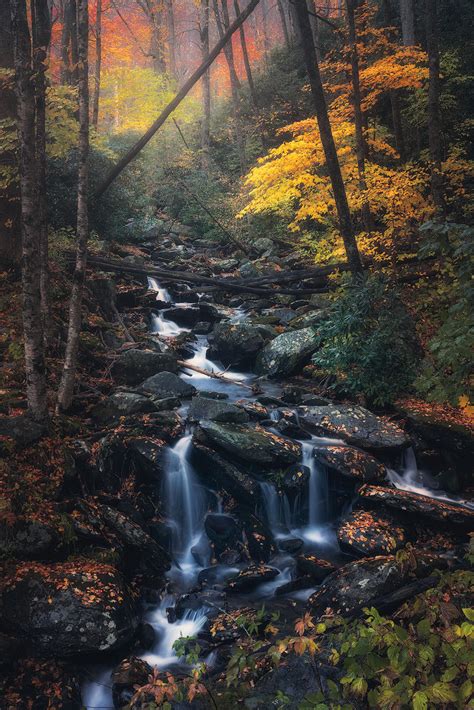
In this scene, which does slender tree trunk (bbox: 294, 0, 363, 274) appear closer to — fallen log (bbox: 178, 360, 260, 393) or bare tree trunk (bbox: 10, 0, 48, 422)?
fallen log (bbox: 178, 360, 260, 393)

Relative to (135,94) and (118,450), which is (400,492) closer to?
(118,450)

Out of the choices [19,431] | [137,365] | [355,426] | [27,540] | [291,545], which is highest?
[19,431]

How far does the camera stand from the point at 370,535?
282 inches

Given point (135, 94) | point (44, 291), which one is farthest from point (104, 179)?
point (135, 94)

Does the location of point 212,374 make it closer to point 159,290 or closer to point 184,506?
point 184,506

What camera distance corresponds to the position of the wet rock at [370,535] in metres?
6.93

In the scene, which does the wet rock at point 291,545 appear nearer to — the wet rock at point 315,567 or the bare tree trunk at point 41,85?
the wet rock at point 315,567

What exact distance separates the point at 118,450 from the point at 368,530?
14.0 feet

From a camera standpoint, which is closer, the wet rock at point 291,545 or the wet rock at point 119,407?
the wet rock at point 291,545

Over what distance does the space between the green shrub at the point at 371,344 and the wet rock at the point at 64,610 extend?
6951 mm

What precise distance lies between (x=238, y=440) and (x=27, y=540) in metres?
3.79

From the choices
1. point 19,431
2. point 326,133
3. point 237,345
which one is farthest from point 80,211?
point 326,133

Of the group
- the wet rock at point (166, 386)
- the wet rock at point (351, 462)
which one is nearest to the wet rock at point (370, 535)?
the wet rock at point (351, 462)

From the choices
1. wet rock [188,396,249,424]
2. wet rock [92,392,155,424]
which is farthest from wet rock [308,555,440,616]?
wet rock [92,392,155,424]
